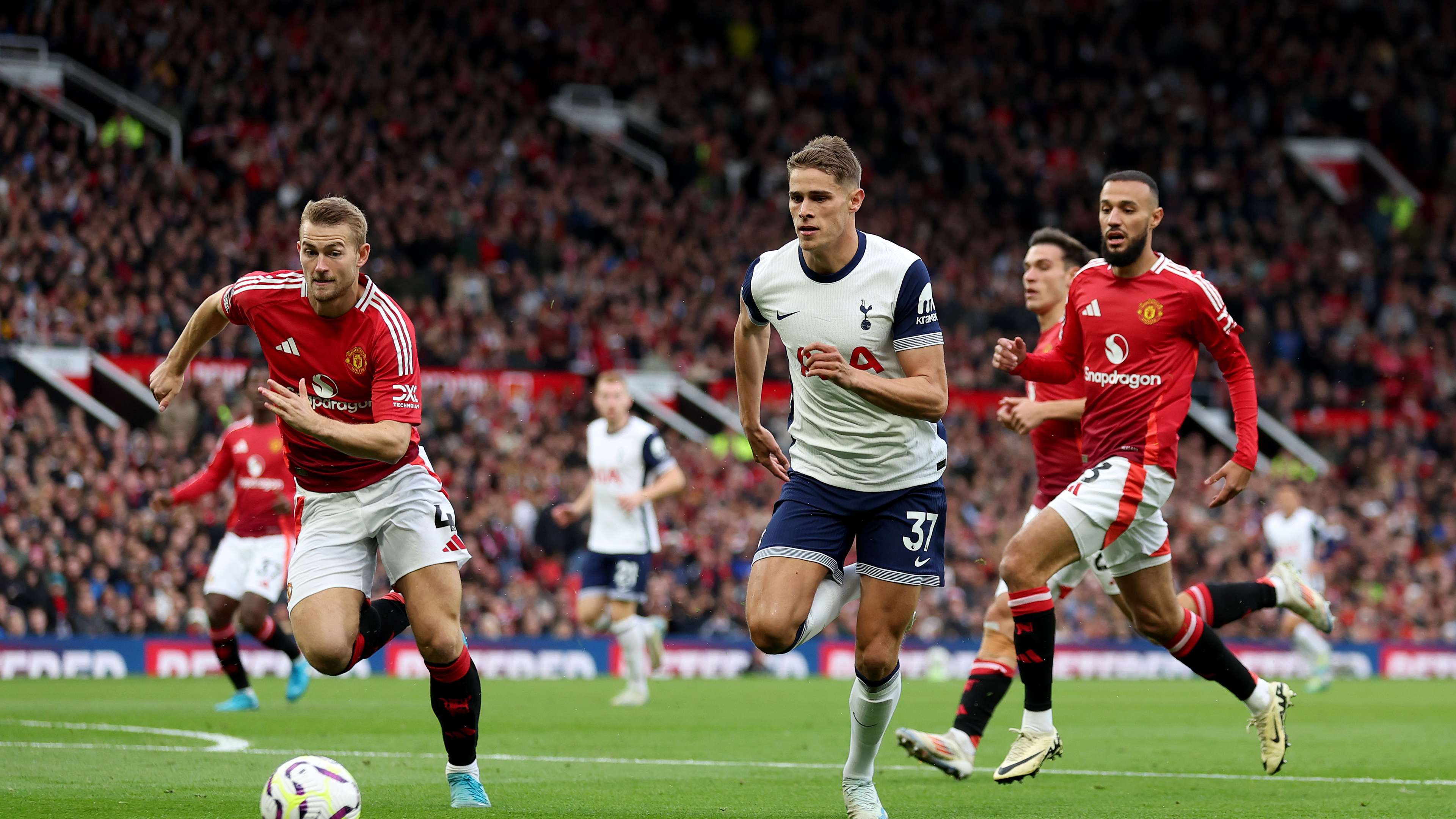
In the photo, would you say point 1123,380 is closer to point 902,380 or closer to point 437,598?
point 902,380

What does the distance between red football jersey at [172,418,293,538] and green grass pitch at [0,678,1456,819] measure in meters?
1.53

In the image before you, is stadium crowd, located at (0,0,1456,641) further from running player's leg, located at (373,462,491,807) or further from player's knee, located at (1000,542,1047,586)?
player's knee, located at (1000,542,1047,586)

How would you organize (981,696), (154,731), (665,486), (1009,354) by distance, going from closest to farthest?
(1009,354) < (981,696) < (154,731) < (665,486)

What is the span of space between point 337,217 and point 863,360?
2.37 meters

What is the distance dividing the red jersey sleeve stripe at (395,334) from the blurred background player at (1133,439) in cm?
291

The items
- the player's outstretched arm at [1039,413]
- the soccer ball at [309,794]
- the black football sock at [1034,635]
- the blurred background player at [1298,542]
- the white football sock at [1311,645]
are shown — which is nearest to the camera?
the soccer ball at [309,794]

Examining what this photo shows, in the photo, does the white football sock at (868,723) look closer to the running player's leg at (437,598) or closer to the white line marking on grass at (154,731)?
the running player's leg at (437,598)

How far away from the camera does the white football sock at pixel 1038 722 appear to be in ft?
27.5

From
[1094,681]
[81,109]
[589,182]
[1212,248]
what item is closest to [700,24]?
[589,182]

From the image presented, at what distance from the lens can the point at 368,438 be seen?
23.8ft

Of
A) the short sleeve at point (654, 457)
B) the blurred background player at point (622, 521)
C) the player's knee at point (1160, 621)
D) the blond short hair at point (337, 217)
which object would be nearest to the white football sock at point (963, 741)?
the player's knee at point (1160, 621)

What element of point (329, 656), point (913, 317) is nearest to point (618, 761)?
point (329, 656)

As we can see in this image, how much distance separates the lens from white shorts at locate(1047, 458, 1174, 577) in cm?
862

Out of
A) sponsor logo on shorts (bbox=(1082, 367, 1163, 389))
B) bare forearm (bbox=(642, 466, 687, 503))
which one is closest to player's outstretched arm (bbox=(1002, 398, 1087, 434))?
sponsor logo on shorts (bbox=(1082, 367, 1163, 389))
